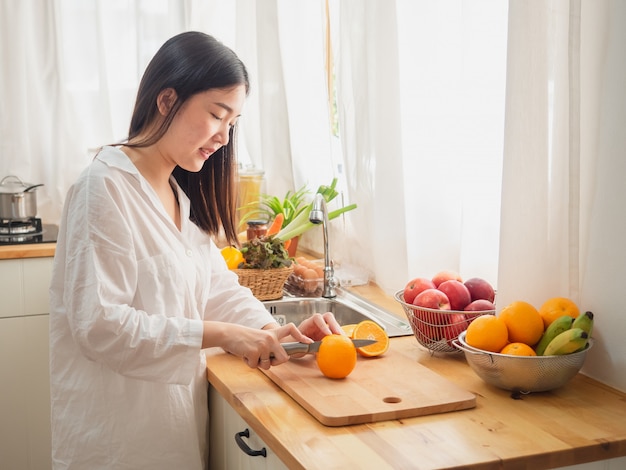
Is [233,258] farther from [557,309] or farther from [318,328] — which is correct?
[557,309]

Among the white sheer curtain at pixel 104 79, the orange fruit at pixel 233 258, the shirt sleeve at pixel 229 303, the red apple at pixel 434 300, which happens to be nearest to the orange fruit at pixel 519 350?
the red apple at pixel 434 300

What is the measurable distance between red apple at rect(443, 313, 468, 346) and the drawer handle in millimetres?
470

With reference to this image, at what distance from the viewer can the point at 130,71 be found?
3.48m

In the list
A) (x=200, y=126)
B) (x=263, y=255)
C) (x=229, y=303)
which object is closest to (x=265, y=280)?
(x=263, y=255)

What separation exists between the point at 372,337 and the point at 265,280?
2.10ft

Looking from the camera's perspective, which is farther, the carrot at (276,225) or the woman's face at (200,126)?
the carrot at (276,225)

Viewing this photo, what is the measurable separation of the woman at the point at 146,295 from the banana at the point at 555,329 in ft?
1.44

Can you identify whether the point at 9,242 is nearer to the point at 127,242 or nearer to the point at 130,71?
the point at 130,71

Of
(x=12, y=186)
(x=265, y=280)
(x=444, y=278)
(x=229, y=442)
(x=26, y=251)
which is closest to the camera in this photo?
(x=229, y=442)

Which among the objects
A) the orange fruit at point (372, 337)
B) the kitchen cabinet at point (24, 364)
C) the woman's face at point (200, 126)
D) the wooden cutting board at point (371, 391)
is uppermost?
the woman's face at point (200, 126)

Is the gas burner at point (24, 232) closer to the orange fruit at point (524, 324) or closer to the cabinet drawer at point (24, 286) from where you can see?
the cabinet drawer at point (24, 286)

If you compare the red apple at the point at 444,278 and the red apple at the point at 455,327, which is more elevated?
the red apple at the point at 444,278

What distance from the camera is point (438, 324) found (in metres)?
1.75

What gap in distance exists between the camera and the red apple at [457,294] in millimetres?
1763
